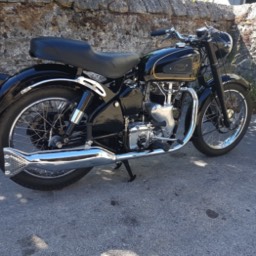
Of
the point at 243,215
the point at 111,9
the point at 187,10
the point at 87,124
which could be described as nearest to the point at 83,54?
the point at 87,124

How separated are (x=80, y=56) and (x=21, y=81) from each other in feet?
1.46

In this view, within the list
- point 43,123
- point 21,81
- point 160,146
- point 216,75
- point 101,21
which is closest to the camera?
point 21,81

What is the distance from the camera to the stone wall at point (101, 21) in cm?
391

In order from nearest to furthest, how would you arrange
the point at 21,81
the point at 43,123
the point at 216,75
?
the point at 21,81, the point at 43,123, the point at 216,75

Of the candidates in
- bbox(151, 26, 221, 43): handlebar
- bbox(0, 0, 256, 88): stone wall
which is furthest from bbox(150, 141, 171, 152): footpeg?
bbox(0, 0, 256, 88): stone wall

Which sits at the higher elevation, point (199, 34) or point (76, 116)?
point (199, 34)

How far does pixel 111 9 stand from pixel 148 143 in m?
2.29

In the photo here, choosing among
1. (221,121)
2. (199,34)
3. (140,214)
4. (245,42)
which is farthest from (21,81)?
(245,42)

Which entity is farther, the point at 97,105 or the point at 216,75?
the point at 216,75

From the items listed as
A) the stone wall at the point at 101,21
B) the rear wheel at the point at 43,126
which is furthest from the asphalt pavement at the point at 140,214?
the stone wall at the point at 101,21

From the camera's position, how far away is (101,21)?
4.38 metres

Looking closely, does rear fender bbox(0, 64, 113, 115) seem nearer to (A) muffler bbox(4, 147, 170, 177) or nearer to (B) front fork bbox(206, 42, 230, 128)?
(A) muffler bbox(4, 147, 170, 177)

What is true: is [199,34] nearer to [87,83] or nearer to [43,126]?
[87,83]

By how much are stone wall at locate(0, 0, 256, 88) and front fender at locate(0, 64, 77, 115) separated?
177 centimetres
